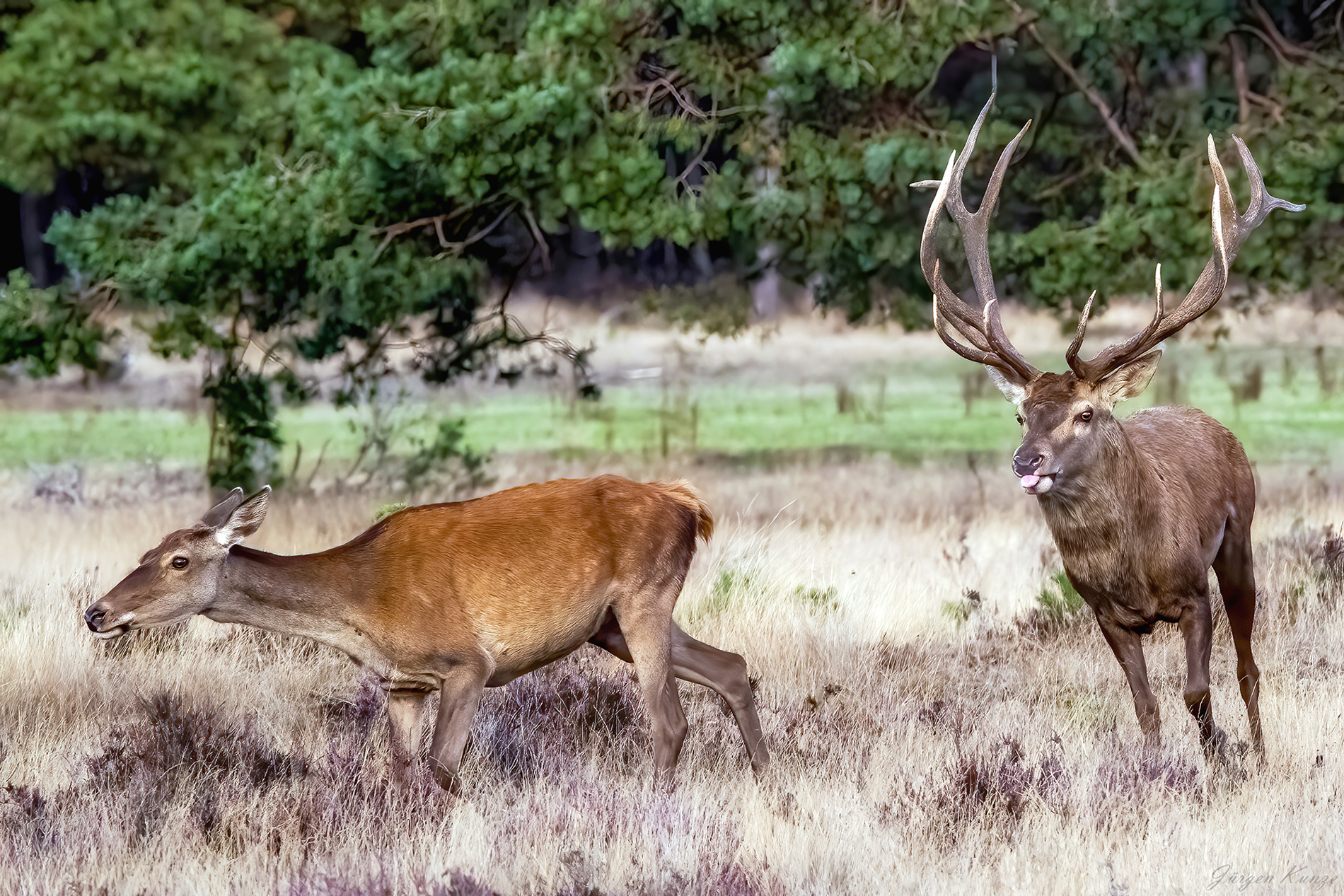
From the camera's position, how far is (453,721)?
19.0 feet

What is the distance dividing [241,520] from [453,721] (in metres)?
0.93

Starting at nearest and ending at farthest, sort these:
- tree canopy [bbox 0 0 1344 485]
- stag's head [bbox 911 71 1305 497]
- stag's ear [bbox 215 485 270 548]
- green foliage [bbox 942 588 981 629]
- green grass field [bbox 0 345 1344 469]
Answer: stag's ear [bbox 215 485 270 548] → stag's head [bbox 911 71 1305 497] → green foliage [bbox 942 588 981 629] → tree canopy [bbox 0 0 1344 485] → green grass field [bbox 0 345 1344 469]

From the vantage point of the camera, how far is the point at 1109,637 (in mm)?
6598

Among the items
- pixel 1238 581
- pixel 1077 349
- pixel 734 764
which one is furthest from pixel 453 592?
pixel 1238 581

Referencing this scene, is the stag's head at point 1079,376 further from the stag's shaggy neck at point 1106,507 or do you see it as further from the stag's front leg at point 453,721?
the stag's front leg at point 453,721

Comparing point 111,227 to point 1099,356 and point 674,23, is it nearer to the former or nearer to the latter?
point 674,23

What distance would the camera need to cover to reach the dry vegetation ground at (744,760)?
508 centimetres

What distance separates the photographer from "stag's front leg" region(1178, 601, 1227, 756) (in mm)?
6297

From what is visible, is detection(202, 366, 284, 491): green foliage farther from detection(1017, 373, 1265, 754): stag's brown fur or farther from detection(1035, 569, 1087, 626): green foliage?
detection(1017, 373, 1265, 754): stag's brown fur

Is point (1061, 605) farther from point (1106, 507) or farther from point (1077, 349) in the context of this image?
point (1077, 349)

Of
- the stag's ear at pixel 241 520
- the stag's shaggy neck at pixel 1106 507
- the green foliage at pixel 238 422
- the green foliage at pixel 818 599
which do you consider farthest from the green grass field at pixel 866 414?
the stag's ear at pixel 241 520

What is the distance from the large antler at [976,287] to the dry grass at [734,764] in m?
1.38

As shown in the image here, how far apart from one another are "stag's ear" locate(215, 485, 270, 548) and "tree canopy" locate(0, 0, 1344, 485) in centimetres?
528

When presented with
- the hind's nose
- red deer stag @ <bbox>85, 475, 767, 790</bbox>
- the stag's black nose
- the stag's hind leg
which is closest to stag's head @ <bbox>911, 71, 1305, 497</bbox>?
the stag's black nose
